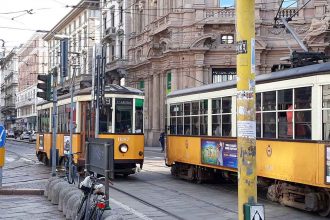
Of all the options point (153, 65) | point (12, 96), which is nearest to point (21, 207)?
point (153, 65)

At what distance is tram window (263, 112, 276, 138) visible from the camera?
1098 cm

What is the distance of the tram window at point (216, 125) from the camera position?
1354cm

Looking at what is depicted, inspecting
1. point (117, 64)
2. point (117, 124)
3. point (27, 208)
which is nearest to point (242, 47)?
point (27, 208)

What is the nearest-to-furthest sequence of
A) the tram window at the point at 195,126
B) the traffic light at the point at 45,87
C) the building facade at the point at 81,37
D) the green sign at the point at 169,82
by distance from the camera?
the traffic light at the point at 45,87 < the tram window at the point at 195,126 < the green sign at the point at 169,82 < the building facade at the point at 81,37

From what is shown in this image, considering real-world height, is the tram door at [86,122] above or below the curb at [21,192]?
above

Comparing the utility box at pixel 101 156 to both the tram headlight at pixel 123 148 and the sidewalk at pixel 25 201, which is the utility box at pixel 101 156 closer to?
the sidewalk at pixel 25 201

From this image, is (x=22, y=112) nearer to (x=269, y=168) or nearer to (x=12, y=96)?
(x=12, y=96)

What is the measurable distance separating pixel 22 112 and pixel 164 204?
99.7m

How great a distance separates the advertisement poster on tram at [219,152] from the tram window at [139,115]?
284 centimetres

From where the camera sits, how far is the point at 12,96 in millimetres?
115438

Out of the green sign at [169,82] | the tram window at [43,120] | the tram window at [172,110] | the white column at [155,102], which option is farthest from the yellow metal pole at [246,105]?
the white column at [155,102]

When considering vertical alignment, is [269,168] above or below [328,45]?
below

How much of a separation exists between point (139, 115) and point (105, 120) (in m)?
1.14

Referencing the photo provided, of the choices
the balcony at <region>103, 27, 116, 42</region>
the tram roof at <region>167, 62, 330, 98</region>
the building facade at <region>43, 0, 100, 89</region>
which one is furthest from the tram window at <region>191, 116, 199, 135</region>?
the building facade at <region>43, 0, 100, 89</region>
